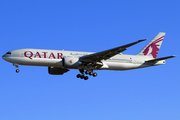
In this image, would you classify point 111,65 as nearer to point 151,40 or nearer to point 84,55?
point 84,55

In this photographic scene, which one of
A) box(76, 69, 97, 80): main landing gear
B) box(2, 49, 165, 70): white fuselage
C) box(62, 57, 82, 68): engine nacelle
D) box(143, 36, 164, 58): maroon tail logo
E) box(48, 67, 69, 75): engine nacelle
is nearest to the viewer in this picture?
box(2, 49, 165, 70): white fuselage

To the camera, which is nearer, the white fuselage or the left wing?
the left wing

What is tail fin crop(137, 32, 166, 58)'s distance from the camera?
173ft

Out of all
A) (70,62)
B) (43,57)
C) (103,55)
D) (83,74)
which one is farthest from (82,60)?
(43,57)

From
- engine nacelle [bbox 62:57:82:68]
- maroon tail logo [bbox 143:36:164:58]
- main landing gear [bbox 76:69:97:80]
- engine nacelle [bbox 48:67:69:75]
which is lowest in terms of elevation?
main landing gear [bbox 76:69:97:80]

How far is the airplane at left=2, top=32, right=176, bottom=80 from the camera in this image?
4569cm

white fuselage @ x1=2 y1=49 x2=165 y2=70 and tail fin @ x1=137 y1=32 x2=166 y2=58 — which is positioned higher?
tail fin @ x1=137 y1=32 x2=166 y2=58

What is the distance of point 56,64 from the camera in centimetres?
4634

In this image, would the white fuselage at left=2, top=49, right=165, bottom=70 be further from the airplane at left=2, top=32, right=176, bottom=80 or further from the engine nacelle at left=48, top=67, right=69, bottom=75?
the engine nacelle at left=48, top=67, right=69, bottom=75

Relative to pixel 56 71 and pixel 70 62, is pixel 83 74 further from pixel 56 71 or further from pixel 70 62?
pixel 70 62

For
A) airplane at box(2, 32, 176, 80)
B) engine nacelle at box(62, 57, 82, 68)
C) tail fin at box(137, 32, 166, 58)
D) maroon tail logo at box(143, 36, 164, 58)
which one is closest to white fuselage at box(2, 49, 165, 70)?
airplane at box(2, 32, 176, 80)

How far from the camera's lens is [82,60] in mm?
46812

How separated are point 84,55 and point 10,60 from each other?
394 inches

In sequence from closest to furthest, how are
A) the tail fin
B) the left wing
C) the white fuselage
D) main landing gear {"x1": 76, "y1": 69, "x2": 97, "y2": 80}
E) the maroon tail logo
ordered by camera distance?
the left wing, the white fuselage, main landing gear {"x1": 76, "y1": 69, "x2": 97, "y2": 80}, the tail fin, the maroon tail logo
